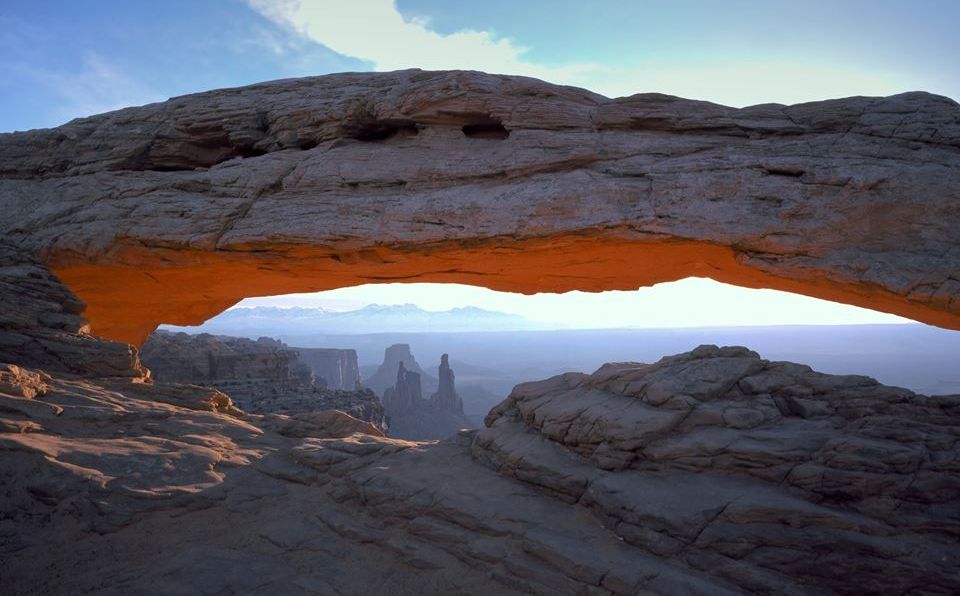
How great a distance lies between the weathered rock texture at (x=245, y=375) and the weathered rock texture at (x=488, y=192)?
70.2 ft

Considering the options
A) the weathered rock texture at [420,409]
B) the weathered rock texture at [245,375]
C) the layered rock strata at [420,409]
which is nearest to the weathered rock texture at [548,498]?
the weathered rock texture at [245,375]

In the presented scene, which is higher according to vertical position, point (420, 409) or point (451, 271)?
point (451, 271)

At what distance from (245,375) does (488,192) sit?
3830 cm

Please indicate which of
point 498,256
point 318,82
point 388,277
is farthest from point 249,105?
point 498,256

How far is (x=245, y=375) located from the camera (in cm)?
4491

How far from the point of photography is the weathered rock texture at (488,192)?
12.0 m

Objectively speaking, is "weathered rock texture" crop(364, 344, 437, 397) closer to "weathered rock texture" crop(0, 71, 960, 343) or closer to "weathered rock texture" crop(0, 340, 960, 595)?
"weathered rock texture" crop(0, 71, 960, 343)

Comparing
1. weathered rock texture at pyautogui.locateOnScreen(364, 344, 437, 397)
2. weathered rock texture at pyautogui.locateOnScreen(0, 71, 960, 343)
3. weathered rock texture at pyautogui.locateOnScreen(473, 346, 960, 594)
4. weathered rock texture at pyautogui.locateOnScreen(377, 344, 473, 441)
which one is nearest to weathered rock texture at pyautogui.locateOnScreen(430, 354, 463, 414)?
weathered rock texture at pyautogui.locateOnScreen(377, 344, 473, 441)

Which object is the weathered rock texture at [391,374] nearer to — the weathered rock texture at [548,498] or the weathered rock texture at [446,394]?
the weathered rock texture at [446,394]

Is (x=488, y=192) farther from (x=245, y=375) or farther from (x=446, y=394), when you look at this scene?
(x=446, y=394)

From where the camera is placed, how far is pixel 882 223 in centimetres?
1180

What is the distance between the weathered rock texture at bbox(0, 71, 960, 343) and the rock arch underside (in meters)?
0.08

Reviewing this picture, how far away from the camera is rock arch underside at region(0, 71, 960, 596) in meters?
8.14

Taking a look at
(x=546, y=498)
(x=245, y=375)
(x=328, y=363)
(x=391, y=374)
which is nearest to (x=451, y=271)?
(x=546, y=498)
